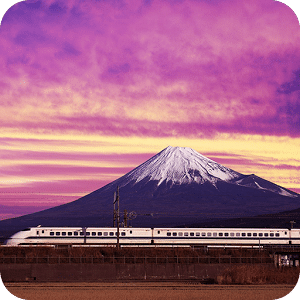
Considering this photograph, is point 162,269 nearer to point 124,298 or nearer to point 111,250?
point 111,250

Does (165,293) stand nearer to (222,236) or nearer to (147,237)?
(147,237)

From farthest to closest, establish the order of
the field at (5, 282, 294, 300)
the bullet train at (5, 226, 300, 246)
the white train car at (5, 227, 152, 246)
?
the bullet train at (5, 226, 300, 246), the white train car at (5, 227, 152, 246), the field at (5, 282, 294, 300)

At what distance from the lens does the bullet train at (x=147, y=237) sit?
86250 millimetres

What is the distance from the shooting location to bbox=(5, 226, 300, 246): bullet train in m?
86.2

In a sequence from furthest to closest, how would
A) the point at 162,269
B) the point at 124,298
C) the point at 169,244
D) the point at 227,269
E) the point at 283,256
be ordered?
the point at 169,244, the point at 283,256, the point at 162,269, the point at 227,269, the point at 124,298

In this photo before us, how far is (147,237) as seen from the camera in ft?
285

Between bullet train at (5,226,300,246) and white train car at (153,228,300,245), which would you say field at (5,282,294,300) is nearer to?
bullet train at (5,226,300,246)

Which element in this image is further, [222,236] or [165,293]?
[222,236]

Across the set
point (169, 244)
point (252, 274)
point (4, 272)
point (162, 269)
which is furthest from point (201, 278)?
point (169, 244)

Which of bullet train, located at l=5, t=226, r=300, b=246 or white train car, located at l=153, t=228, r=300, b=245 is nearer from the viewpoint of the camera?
bullet train, located at l=5, t=226, r=300, b=246

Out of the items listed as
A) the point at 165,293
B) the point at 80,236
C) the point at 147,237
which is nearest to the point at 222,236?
the point at 147,237

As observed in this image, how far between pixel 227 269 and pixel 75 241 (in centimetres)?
3963

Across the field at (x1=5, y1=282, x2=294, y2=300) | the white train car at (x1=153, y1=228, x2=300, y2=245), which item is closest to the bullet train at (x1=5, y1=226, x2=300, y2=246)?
the white train car at (x1=153, y1=228, x2=300, y2=245)

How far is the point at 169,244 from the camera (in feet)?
281
